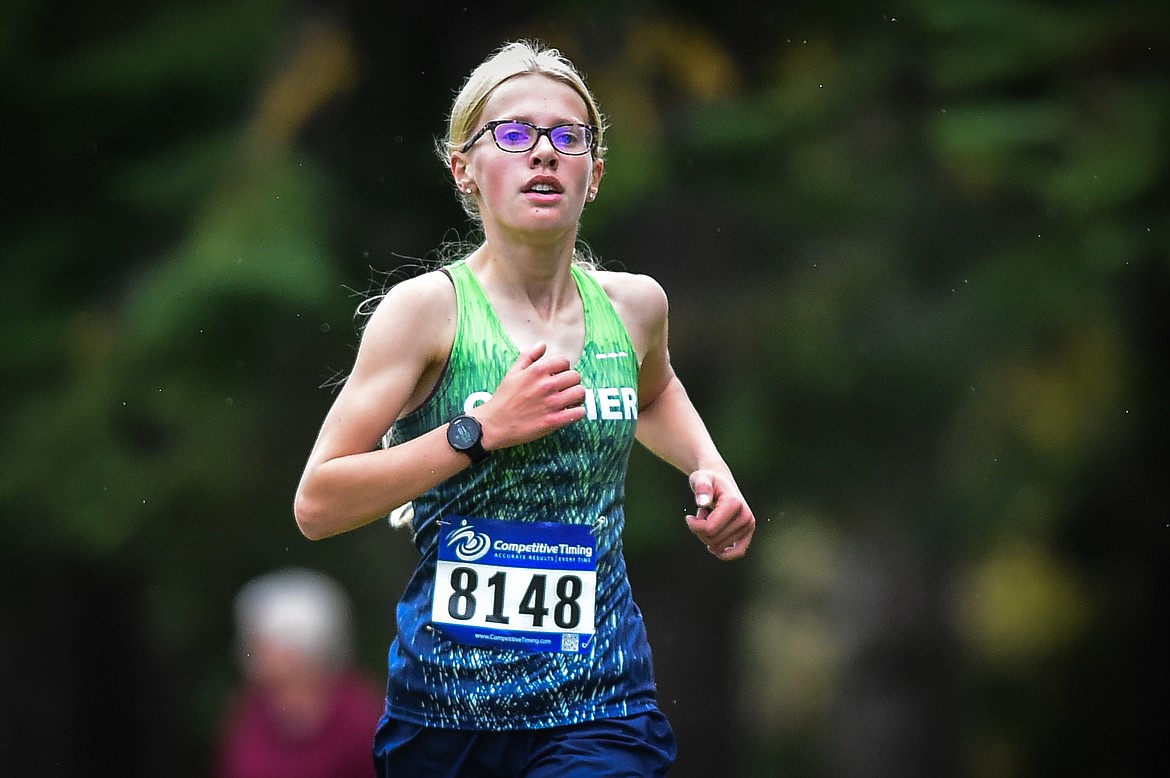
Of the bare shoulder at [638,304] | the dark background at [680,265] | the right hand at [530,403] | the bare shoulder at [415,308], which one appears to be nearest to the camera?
the right hand at [530,403]

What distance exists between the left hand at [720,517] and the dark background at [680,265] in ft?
21.9

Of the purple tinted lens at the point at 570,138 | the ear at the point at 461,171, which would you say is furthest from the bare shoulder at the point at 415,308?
the purple tinted lens at the point at 570,138

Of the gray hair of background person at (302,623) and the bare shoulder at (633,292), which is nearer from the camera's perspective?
the bare shoulder at (633,292)

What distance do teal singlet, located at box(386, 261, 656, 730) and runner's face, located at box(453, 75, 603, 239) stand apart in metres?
0.18

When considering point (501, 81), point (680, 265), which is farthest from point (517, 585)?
point (680, 265)

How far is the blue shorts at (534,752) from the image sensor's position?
11.9 feet

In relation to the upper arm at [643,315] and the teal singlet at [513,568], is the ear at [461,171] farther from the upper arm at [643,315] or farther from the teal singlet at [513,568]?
the upper arm at [643,315]

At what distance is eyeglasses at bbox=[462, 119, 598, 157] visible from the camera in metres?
3.66

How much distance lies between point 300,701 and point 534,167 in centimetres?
304

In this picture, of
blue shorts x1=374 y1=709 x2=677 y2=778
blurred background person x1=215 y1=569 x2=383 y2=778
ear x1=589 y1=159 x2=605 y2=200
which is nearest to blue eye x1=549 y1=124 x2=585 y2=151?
ear x1=589 y1=159 x2=605 y2=200

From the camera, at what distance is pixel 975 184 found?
474 inches

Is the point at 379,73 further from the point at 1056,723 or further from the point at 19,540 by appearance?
the point at 1056,723

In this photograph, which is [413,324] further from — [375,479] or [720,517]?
[720,517]

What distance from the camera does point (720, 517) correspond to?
3656 millimetres
